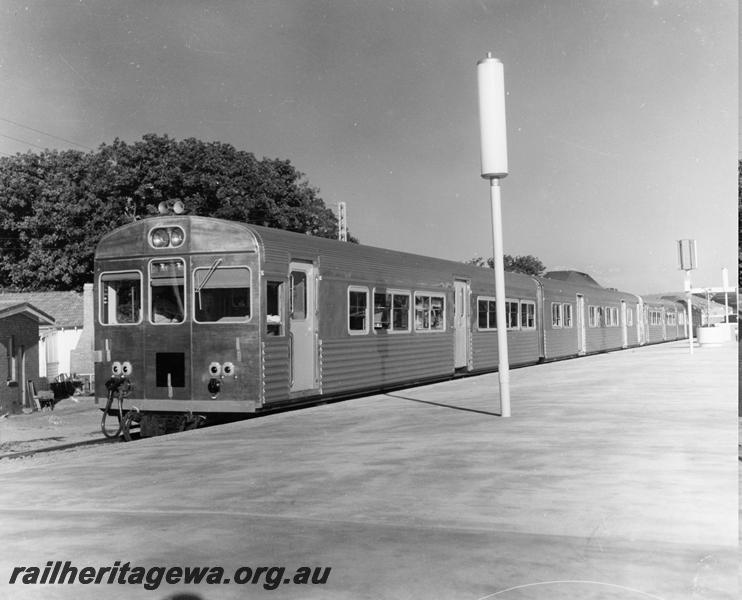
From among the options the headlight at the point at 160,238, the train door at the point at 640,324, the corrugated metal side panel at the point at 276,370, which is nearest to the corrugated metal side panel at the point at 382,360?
the corrugated metal side panel at the point at 276,370

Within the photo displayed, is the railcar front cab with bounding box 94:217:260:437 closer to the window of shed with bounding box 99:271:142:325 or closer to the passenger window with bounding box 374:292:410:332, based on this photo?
the window of shed with bounding box 99:271:142:325

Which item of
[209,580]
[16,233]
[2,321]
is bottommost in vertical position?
[209,580]

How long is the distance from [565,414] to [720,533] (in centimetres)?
576

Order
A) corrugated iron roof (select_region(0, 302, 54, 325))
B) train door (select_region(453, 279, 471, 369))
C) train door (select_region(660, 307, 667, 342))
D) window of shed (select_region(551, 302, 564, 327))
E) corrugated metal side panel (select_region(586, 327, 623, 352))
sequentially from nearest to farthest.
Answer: train door (select_region(453, 279, 471, 369)) → corrugated iron roof (select_region(0, 302, 54, 325)) → window of shed (select_region(551, 302, 564, 327)) → corrugated metal side panel (select_region(586, 327, 623, 352)) → train door (select_region(660, 307, 667, 342))

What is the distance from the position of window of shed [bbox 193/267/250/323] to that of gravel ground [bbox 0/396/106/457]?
6961mm

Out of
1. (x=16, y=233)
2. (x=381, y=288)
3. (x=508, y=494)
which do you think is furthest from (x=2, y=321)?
(x=508, y=494)

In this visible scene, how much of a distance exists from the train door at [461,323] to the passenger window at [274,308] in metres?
8.21

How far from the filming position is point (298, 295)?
13016mm

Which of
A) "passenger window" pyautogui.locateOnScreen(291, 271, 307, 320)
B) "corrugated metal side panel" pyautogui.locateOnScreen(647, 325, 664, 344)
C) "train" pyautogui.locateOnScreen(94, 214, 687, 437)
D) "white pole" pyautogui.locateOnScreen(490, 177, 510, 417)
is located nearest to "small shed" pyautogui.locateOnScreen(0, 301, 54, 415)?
"train" pyautogui.locateOnScreen(94, 214, 687, 437)

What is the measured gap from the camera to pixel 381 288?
51.1 ft

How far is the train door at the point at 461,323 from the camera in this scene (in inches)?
784

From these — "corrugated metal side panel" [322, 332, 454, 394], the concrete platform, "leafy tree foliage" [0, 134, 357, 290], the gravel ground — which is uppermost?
"leafy tree foliage" [0, 134, 357, 290]

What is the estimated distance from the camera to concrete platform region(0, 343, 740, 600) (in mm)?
4082

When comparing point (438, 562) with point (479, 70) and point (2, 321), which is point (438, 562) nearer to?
point (479, 70)
